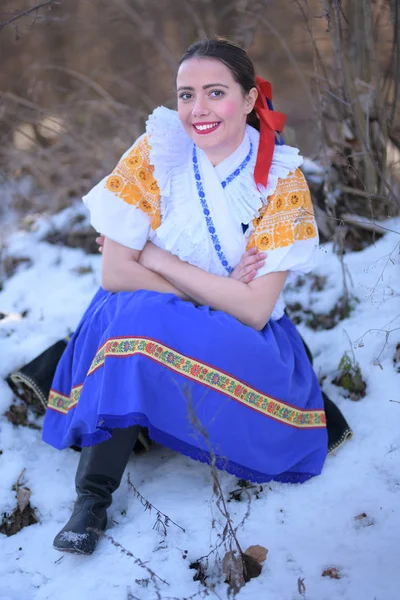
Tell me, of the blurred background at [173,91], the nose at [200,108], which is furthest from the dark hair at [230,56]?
the blurred background at [173,91]

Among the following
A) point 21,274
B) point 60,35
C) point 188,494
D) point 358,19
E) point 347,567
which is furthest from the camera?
point 60,35

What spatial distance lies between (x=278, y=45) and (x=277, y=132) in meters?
5.72

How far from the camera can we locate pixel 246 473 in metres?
2.34

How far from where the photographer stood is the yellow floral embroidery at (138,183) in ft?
8.18

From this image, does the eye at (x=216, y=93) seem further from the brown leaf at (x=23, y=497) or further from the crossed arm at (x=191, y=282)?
the brown leaf at (x=23, y=497)

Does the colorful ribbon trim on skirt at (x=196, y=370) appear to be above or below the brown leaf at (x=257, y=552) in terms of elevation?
above

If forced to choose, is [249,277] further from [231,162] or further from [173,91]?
[173,91]

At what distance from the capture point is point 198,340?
2.19 meters

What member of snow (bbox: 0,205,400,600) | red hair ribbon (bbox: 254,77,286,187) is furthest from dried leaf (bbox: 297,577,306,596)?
red hair ribbon (bbox: 254,77,286,187)

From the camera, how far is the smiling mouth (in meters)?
2.42

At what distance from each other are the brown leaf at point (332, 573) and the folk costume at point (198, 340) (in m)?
0.42

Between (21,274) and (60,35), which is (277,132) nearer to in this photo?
(21,274)

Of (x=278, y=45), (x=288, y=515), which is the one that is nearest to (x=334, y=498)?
(x=288, y=515)

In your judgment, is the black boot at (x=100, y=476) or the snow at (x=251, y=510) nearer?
the snow at (x=251, y=510)
